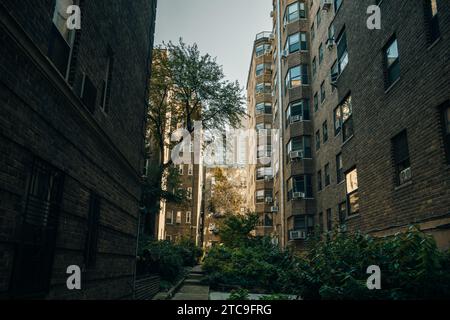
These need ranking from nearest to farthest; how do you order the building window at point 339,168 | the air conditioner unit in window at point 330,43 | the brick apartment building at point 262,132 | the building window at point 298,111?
the building window at point 339,168, the air conditioner unit in window at point 330,43, the building window at point 298,111, the brick apartment building at point 262,132

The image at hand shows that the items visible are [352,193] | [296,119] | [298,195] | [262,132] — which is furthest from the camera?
[262,132]

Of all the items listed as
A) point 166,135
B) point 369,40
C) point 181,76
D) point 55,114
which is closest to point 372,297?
point 55,114

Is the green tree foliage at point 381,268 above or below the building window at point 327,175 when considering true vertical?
below

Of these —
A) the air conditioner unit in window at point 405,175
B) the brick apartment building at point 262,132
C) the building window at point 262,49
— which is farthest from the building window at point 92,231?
the building window at point 262,49

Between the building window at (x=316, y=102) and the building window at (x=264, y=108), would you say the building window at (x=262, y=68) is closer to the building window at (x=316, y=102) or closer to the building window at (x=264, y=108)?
the building window at (x=264, y=108)

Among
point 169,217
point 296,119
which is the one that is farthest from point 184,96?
point 169,217

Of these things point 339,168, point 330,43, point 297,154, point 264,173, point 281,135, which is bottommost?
point 339,168

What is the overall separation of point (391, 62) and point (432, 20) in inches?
85.8

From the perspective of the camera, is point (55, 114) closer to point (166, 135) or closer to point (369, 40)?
point (369, 40)

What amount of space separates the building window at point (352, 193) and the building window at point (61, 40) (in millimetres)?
12469

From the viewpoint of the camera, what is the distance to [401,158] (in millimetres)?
10453

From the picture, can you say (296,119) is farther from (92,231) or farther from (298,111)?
(92,231)

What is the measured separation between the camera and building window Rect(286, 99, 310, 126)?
2912 cm

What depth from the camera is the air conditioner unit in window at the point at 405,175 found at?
9.94 meters
